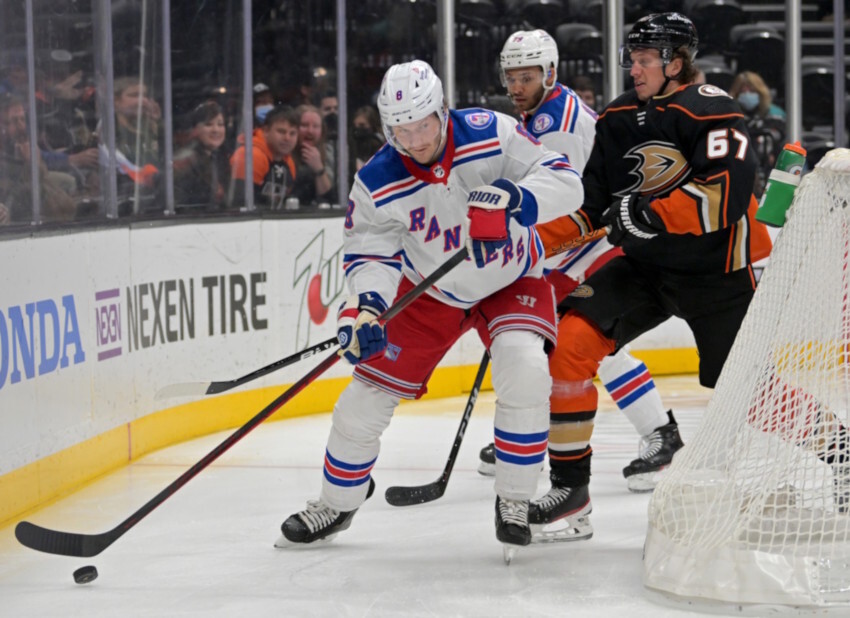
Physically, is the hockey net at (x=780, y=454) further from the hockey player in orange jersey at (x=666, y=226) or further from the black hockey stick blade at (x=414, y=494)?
the black hockey stick blade at (x=414, y=494)

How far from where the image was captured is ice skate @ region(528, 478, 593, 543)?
2.99 metres

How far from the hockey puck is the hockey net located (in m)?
1.14

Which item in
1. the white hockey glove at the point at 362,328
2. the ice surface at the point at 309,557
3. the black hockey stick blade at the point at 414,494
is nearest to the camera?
the ice surface at the point at 309,557

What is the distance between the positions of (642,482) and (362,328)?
1236 mm

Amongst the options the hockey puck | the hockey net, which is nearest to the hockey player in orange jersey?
the hockey net

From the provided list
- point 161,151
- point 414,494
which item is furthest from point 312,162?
point 414,494

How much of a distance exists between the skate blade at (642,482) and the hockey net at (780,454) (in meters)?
0.85

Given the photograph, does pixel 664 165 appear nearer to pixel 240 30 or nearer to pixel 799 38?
pixel 240 30

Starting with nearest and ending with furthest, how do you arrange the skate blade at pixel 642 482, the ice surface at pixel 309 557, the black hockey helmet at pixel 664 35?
the ice surface at pixel 309 557 < the black hockey helmet at pixel 664 35 < the skate blade at pixel 642 482

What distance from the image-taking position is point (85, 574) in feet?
8.93

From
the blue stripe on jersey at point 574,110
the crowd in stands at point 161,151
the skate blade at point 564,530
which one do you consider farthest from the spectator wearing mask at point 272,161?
the skate blade at point 564,530

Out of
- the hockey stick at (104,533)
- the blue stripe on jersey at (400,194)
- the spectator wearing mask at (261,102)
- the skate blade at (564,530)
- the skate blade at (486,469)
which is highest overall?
the spectator wearing mask at (261,102)

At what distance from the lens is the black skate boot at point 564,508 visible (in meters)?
3.00

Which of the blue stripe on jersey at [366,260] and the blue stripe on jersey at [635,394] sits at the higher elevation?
the blue stripe on jersey at [366,260]
